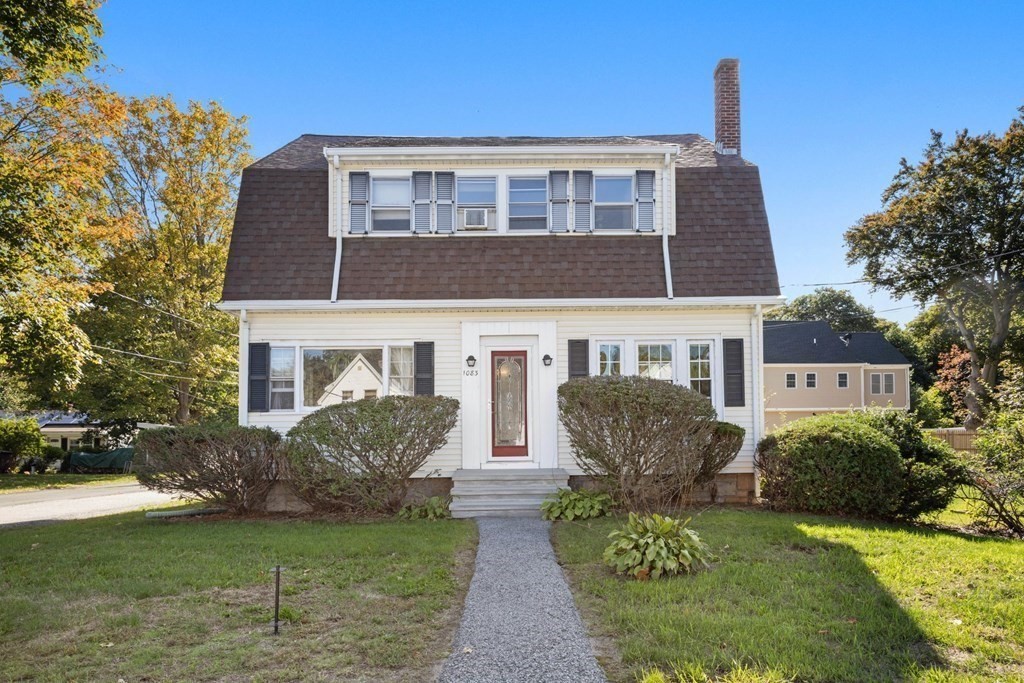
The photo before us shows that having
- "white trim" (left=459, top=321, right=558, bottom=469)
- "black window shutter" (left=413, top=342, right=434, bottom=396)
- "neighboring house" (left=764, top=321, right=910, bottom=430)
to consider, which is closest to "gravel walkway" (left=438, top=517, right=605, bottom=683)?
"white trim" (left=459, top=321, right=558, bottom=469)

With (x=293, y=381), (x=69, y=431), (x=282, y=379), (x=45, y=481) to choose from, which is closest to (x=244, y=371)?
(x=282, y=379)

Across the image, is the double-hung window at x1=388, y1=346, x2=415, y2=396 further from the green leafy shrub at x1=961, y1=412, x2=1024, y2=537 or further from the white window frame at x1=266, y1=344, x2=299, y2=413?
the green leafy shrub at x1=961, y1=412, x2=1024, y2=537

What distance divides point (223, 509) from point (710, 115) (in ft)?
37.8

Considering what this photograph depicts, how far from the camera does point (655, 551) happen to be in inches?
243

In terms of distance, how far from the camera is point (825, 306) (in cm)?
5981

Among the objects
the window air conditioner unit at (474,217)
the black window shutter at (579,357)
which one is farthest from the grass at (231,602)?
the window air conditioner unit at (474,217)

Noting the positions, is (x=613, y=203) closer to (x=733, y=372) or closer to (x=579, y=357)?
(x=579, y=357)

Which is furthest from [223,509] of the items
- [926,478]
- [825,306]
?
[825,306]

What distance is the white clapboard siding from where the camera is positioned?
36.6 ft

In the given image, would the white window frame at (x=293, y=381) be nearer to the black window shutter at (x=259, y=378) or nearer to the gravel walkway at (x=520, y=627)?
the black window shutter at (x=259, y=378)

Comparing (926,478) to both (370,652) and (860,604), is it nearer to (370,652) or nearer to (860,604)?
(860,604)

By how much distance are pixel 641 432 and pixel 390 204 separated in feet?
19.5

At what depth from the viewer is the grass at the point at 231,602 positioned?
4457mm

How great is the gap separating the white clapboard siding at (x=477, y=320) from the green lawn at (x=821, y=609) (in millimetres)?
3826
